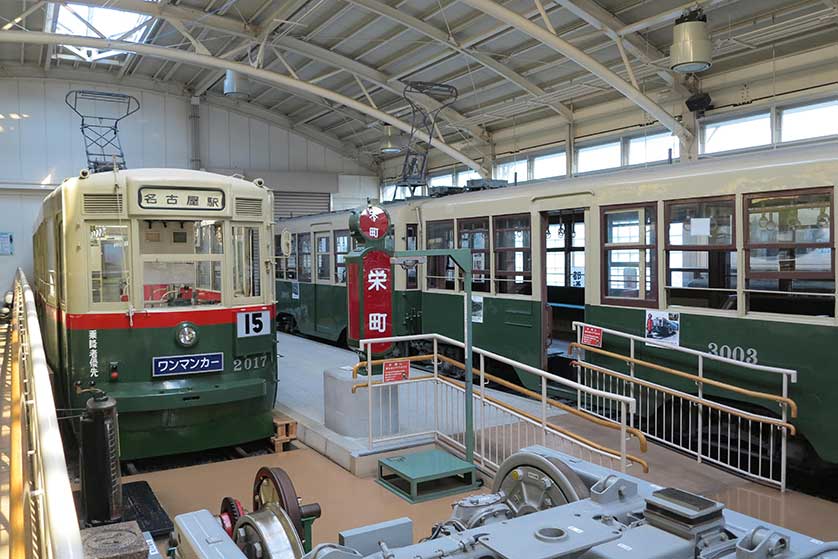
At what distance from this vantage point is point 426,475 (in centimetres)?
585

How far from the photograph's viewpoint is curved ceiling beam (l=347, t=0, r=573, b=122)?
42.6ft

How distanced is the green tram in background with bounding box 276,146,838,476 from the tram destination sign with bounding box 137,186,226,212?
3.89 m

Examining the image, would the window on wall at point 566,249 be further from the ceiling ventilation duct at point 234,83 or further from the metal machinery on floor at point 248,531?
the ceiling ventilation duct at point 234,83

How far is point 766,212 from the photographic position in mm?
6496

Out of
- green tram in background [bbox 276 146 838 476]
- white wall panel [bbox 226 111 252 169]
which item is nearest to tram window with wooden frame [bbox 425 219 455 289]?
green tram in background [bbox 276 146 838 476]

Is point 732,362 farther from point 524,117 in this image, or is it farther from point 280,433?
point 524,117

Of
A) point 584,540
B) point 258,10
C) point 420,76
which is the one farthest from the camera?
point 420,76

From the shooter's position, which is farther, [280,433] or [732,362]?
[280,433]

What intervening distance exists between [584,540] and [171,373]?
537cm

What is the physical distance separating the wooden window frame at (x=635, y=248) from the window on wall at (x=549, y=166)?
325 inches

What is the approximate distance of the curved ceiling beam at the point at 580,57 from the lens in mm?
11055

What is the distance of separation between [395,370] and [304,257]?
27.3 ft

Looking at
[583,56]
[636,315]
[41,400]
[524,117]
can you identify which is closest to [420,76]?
[524,117]

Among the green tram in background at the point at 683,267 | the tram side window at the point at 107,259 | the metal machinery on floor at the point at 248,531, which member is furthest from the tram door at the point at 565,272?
the metal machinery on floor at the point at 248,531
